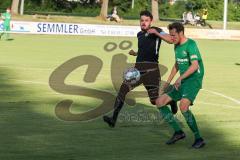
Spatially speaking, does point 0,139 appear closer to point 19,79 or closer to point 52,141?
point 52,141

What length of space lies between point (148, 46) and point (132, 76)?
0.62 meters

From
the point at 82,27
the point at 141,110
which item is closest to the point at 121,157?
the point at 141,110

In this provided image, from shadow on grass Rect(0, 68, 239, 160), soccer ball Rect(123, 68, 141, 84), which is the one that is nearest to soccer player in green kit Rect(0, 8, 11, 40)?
shadow on grass Rect(0, 68, 239, 160)

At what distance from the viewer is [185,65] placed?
35.3 ft

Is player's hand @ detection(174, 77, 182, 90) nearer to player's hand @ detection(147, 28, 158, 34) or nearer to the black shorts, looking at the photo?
player's hand @ detection(147, 28, 158, 34)

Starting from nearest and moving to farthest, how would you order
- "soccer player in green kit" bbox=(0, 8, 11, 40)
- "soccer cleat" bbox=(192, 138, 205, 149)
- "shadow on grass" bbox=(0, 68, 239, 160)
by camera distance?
"shadow on grass" bbox=(0, 68, 239, 160)
"soccer cleat" bbox=(192, 138, 205, 149)
"soccer player in green kit" bbox=(0, 8, 11, 40)

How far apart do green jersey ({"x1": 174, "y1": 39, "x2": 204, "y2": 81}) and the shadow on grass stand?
1.24 meters

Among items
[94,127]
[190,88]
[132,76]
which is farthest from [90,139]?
[190,88]

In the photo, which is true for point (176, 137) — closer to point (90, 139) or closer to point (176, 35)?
point (90, 139)

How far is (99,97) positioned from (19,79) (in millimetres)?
3769

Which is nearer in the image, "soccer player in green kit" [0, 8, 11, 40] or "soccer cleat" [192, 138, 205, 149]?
"soccer cleat" [192, 138, 205, 149]

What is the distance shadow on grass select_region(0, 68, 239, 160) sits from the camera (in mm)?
10398

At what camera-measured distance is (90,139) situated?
1161cm

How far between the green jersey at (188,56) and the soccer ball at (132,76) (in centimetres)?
181
